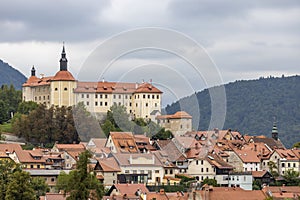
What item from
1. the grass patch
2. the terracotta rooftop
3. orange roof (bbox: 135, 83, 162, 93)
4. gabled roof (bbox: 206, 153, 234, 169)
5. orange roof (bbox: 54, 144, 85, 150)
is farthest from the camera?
the terracotta rooftop

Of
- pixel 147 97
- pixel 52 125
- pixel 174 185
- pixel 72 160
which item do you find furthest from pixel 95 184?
pixel 147 97

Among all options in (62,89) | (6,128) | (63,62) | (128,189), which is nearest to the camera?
(128,189)

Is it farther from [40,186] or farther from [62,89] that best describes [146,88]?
[40,186]

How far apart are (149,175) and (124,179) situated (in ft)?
11.2

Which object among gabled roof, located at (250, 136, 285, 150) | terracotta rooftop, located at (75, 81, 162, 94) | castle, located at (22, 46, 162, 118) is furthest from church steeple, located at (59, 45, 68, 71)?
gabled roof, located at (250, 136, 285, 150)

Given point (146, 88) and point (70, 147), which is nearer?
point (70, 147)

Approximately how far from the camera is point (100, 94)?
12688 centimetres

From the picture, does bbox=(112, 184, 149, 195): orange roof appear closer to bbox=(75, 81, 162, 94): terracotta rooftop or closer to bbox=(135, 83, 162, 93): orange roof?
bbox=(135, 83, 162, 93): orange roof

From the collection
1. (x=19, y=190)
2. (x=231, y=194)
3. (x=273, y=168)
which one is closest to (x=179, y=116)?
(x=273, y=168)

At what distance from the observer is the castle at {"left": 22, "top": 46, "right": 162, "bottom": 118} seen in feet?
406

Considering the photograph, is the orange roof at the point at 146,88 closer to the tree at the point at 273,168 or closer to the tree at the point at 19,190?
the tree at the point at 273,168

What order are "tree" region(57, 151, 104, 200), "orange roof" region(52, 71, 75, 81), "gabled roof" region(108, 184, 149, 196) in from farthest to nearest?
1. "orange roof" region(52, 71, 75, 81)
2. "gabled roof" region(108, 184, 149, 196)
3. "tree" region(57, 151, 104, 200)

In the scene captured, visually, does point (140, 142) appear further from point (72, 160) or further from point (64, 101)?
point (64, 101)

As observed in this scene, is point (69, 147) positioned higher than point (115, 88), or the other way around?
point (115, 88)
